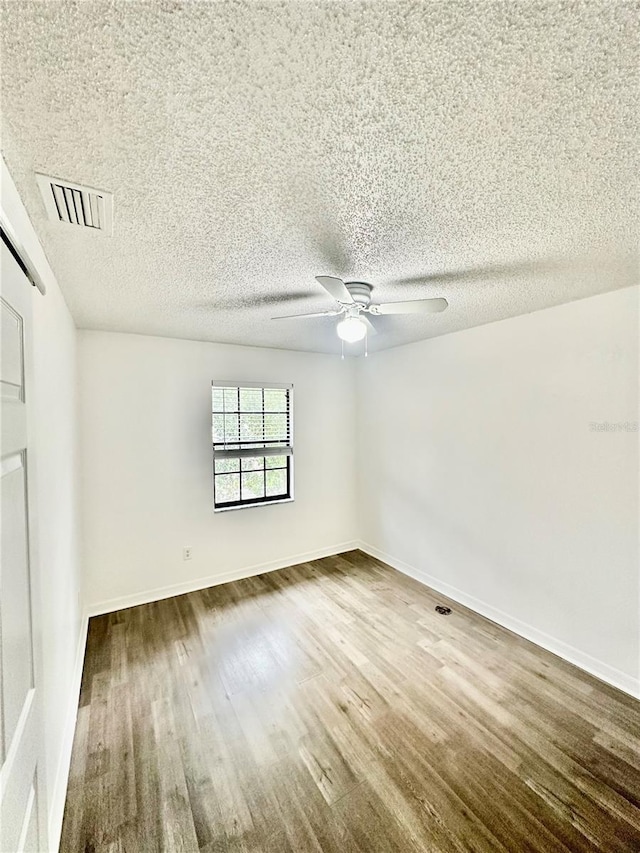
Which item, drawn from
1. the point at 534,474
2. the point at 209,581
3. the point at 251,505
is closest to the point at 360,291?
the point at 534,474

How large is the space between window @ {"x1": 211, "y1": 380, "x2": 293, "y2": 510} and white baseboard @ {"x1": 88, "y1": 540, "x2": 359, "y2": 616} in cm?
70

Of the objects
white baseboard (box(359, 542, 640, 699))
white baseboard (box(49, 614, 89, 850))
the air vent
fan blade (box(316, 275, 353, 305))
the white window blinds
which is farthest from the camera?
the white window blinds

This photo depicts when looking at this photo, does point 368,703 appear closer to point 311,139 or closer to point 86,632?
point 86,632

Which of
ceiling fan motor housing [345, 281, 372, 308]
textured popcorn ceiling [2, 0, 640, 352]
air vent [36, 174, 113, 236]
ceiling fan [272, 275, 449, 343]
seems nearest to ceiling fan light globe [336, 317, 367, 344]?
ceiling fan [272, 275, 449, 343]

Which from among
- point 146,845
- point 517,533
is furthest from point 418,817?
point 517,533

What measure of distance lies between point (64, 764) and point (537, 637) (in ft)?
9.81

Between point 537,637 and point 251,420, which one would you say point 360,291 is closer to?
point 251,420

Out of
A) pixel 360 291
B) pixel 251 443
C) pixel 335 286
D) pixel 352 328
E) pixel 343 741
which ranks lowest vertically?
pixel 343 741

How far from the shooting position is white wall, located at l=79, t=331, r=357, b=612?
3.01 m

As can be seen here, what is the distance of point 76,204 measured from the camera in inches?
48.8

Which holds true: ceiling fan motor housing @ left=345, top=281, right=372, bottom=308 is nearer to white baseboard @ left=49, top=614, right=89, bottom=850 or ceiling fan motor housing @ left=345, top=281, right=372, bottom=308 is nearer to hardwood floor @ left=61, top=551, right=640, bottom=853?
hardwood floor @ left=61, top=551, right=640, bottom=853

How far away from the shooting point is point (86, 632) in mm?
2725

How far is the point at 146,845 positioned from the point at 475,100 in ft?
8.94

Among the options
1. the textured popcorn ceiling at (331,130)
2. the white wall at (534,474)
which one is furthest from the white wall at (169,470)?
the textured popcorn ceiling at (331,130)
